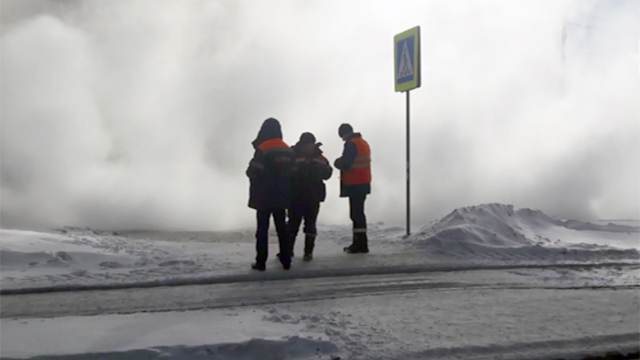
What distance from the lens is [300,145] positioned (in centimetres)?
658

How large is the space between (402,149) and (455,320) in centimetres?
907

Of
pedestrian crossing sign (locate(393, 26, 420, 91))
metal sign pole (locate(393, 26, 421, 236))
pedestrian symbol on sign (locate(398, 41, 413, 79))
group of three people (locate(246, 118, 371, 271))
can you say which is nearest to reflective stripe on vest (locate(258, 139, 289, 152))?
group of three people (locate(246, 118, 371, 271))

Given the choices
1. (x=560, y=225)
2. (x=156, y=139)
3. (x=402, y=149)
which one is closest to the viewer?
(x=560, y=225)

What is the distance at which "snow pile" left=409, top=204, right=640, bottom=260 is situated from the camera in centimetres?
716

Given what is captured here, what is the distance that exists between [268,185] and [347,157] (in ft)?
4.87

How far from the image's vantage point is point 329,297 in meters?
4.93

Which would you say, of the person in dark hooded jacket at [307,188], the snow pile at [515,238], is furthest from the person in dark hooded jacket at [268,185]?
the snow pile at [515,238]

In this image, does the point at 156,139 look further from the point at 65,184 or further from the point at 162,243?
the point at 162,243

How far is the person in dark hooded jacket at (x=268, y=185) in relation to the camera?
586cm

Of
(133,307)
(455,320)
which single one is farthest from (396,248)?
(133,307)

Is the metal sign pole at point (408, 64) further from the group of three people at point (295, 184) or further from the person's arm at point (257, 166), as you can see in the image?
the person's arm at point (257, 166)

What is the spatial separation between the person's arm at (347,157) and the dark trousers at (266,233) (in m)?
1.35

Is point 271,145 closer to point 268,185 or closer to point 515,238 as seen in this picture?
point 268,185

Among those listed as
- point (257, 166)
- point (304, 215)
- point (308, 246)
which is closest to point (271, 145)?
point (257, 166)
